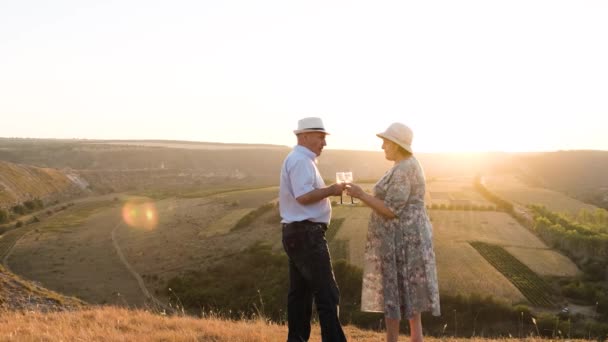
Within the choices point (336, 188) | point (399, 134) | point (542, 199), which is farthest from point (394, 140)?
point (542, 199)

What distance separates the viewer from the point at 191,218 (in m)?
69.8

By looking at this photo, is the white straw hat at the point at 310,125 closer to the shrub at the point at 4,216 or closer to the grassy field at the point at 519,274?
the grassy field at the point at 519,274

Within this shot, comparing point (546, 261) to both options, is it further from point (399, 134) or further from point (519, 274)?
point (399, 134)

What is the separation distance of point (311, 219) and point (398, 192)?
1.29 m

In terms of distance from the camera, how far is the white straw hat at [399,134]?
7.39m

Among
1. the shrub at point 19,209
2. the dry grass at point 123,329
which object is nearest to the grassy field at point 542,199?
the shrub at point 19,209

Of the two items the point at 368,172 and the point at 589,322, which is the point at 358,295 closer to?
the point at 589,322

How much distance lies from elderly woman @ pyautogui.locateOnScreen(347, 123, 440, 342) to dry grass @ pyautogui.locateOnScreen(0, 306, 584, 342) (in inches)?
81.5

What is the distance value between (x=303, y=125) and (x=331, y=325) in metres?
2.76

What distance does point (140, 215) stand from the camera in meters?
73.4

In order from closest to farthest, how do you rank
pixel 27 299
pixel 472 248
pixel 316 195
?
pixel 316 195 < pixel 27 299 < pixel 472 248

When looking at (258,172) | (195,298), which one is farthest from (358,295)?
(258,172)

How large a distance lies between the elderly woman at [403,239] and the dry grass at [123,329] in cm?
207

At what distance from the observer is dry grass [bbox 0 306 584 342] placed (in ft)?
25.5
